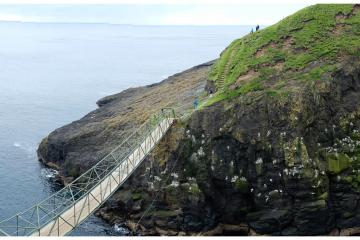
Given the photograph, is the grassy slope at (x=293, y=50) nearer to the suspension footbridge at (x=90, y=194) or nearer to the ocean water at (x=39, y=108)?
the suspension footbridge at (x=90, y=194)

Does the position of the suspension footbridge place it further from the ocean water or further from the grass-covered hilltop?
the ocean water

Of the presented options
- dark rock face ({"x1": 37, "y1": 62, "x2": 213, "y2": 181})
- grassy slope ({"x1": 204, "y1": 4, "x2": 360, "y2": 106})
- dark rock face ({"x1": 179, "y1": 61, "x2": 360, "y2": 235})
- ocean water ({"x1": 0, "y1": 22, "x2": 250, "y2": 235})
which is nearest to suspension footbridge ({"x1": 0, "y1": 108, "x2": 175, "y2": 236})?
dark rock face ({"x1": 179, "y1": 61, "x2": 360, "y2": 235})

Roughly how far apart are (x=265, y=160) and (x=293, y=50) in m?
19.2

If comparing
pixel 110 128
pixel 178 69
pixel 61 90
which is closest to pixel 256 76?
pixel 110 128

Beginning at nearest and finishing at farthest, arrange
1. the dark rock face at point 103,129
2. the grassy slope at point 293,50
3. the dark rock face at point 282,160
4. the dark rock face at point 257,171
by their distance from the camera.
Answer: the dark rock face at point 282,160
the dark rock face at point 257,171
the grassy slope at point 293,50
the dark rock face at point 103,129

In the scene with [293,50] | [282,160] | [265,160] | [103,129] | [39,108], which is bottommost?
[282,160]

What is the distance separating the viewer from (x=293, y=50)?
71125mm

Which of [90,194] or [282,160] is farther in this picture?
[282,160]

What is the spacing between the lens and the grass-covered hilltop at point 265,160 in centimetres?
5800

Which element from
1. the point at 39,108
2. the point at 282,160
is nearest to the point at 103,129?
the point at 282,160

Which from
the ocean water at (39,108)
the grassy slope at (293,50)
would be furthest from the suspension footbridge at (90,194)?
the grassy slope at (293,50)

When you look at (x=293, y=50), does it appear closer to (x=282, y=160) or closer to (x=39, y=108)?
(x=282, y=160)

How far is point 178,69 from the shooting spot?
190 m

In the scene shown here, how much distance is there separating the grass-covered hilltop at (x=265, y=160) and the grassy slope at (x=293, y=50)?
0.25 meters
